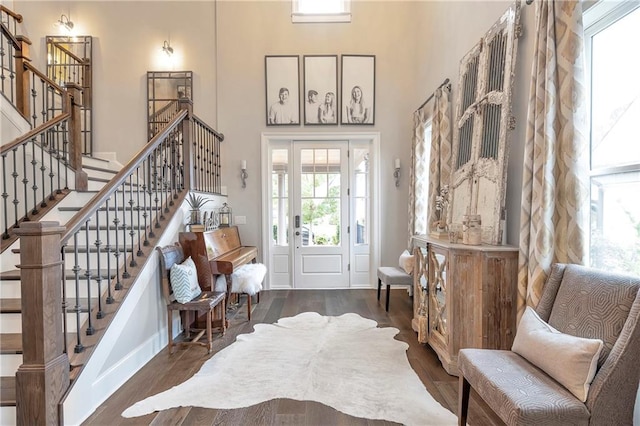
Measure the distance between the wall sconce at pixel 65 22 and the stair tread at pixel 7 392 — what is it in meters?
5.43

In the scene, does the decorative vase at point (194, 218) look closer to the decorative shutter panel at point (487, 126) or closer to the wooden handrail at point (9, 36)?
the wooden handrail at point (9, 36)

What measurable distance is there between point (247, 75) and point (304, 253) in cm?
303

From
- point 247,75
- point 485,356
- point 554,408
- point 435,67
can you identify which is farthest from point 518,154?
point 247,75

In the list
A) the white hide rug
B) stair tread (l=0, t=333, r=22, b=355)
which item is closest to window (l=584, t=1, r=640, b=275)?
the white hide rug

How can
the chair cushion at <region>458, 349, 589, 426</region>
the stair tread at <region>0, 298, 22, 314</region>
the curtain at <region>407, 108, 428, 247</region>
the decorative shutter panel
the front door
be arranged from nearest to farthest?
the chair cushion at <region>458, 349, 589, 426</region>, the stair tread at <region>0, 298, 22, 314</region>, the decorative shutter panel, the curtain at <region>407, 108, 428, 247</region>, the front door

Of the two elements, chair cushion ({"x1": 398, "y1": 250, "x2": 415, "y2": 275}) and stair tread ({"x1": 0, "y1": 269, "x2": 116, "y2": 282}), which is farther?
chair cushion ({"x1": 398, "y1": 250, "x2": 415, "y2": 275})

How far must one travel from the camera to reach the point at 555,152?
6.43ft

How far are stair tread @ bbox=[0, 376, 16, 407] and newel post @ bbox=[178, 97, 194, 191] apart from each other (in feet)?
7.29

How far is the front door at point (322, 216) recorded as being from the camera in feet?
16.9

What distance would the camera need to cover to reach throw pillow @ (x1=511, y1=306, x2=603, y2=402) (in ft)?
4.38

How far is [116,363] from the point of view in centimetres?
234

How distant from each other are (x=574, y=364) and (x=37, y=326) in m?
2.62

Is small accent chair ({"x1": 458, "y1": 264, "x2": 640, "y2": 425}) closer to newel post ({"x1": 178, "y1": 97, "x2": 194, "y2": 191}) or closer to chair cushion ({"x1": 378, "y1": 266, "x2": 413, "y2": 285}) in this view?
chair cushion ({"x1": 378, "y1": 266, "x2": 413, "y2": 285})

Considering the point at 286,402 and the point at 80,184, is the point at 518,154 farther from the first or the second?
the point at 80,184
